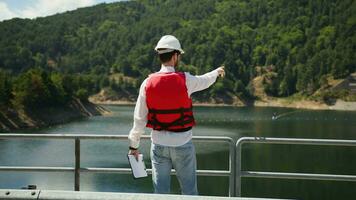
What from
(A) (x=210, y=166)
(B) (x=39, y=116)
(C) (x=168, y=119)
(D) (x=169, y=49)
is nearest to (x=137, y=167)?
(C) (x=168, y=119)

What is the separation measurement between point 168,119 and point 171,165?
44 cm

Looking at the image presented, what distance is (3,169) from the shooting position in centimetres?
543

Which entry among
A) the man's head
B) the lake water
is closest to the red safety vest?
the man's head

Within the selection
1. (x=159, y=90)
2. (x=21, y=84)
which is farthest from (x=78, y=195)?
(x=21, y=84)

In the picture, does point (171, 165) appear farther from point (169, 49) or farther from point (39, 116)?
point (39, 116)

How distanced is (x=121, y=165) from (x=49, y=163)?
232 inches

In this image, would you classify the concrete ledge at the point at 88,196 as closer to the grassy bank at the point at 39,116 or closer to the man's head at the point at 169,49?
the man's head at the point at 169,49

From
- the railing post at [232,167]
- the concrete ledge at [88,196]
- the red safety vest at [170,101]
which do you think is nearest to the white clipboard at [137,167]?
the red safety vest at [170,101]

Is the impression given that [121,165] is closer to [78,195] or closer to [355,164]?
[355,164]

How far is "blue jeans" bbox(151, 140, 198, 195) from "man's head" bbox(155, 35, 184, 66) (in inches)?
30.0

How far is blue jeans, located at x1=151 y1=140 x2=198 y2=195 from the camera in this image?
4.38 metres

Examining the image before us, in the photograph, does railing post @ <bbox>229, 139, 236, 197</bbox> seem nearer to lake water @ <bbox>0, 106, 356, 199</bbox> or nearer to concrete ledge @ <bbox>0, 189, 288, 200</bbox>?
concrete ledge @ <bbox>0, 189, 288, 200</bbox>

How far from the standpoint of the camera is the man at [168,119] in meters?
4.32

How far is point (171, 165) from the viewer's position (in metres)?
4.48
